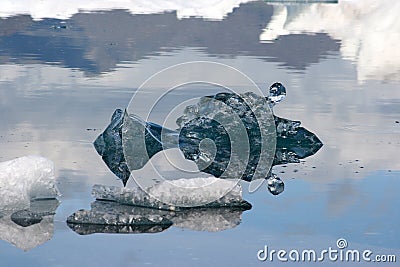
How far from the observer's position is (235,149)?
7.17m

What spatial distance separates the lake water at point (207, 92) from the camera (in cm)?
525

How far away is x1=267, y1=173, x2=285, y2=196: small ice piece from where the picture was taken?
245 inches

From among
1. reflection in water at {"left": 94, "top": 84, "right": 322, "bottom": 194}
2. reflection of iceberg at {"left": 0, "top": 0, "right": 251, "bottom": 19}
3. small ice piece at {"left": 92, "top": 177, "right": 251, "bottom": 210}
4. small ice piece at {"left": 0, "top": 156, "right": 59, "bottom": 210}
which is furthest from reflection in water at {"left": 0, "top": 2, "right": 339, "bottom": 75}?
small ice piece at {"left": 92, "top": 177, "right": 251, "bottom": 210}

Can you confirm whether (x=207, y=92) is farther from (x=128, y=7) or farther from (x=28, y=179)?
(x=128, y=7)

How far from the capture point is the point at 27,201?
18.8 ft

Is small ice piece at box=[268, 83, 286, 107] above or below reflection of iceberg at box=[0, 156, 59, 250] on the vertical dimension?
above

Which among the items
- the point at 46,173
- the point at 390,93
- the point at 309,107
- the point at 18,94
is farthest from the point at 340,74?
the point at 46,173

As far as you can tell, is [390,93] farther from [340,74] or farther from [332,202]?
[332,202]

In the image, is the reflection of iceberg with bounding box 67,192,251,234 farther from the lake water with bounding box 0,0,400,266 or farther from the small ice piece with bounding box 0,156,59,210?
the small ice piece with bounding box 0,156,59,210

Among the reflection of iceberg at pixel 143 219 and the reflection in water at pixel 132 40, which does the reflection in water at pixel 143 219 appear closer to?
the reflection of iceberg at pixel 143 219

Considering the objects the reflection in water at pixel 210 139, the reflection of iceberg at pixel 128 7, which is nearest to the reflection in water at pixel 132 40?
the reflection of iceberg at pixel 128 7

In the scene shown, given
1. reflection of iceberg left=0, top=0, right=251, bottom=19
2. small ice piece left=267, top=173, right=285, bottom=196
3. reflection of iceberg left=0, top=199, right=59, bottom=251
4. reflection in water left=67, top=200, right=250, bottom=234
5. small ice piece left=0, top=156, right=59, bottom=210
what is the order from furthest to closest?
reflection of iceberg left=0, top=0, right=251, bottom=19 → small ice piece left=267, top=173, right=285, bottom=196 → small ice piece left=0, top=156, right=59, bottom=210 → reflection in water left=67, top=200, right=250, bottom=234 → reflection of iceberg left=0, top=199, right=59, bottom=251

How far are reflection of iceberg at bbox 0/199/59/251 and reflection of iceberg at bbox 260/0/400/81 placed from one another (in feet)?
18.8

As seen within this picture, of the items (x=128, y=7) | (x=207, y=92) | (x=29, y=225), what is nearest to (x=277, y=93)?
(x=207, y=92)
